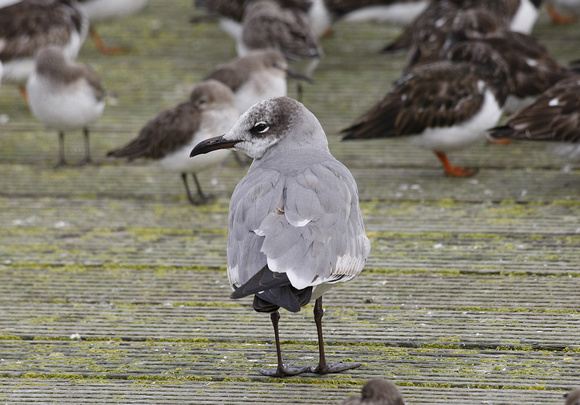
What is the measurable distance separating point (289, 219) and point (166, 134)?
2.49m

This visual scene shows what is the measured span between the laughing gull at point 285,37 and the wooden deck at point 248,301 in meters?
0.55

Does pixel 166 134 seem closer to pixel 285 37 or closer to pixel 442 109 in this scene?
pixel 442 109

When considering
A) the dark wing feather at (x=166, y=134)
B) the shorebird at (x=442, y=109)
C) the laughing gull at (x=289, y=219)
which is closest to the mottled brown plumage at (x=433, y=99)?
the shorebird at (x=442, y=109)

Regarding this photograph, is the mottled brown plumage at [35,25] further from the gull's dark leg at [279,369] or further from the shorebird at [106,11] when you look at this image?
the gull's dark leg at [279,369]

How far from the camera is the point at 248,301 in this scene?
13.9 feet

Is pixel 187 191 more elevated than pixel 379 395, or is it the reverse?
pixel 379 395

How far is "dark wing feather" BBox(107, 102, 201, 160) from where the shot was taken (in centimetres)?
563

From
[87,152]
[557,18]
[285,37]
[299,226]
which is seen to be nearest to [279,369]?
[299,226]

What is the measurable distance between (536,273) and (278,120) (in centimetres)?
151

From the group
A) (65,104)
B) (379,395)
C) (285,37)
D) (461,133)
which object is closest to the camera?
(379,395)

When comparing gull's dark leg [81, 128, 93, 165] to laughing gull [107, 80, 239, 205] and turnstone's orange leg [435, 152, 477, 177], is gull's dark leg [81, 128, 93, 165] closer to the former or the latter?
laughing gull [107, 80, 239, 205]

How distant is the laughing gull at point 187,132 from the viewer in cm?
562

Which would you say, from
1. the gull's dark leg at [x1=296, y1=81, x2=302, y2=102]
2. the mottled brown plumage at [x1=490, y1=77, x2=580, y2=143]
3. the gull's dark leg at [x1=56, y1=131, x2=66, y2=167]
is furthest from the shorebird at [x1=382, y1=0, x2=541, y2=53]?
the gull's dark leg at [x1=56, y1=131, x2=66, y2=167]

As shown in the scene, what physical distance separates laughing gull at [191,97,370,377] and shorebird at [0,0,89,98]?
3.91 m
